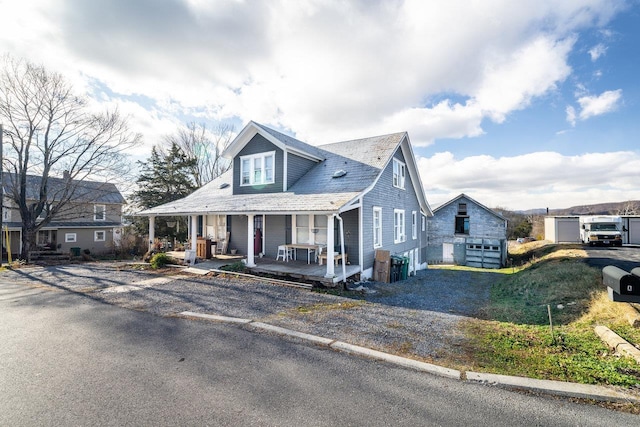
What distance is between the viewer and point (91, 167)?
20.5m

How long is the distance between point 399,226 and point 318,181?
5877 mm

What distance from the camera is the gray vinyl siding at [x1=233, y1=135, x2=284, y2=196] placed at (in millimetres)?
14352

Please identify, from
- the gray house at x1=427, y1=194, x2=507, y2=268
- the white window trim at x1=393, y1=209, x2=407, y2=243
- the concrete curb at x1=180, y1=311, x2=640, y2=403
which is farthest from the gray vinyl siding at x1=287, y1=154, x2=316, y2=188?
the gray house at x1=427, y1=194, x2=507, y2=268

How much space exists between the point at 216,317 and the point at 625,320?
8279mm

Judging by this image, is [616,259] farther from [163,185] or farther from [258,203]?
[163,185]

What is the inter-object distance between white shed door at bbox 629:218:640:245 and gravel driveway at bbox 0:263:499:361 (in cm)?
2264

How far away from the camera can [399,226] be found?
1672 centimetres

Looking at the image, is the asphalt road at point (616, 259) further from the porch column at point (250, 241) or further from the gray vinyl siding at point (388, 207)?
the porch column at point (250, 241)

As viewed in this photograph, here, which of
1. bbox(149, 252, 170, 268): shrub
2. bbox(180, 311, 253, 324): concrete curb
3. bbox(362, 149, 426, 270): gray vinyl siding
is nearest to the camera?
bbox(180, 311, 253, 324): concrete curb

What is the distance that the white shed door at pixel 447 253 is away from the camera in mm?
28234

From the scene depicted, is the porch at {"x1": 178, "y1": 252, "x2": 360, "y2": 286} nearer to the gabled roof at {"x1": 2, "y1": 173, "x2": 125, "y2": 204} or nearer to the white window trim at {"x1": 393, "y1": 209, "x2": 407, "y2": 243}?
the white window trim at {"x1": 393, "y1": 209, "x2": 407, "y2": 243}

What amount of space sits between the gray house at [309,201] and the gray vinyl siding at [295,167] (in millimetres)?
49

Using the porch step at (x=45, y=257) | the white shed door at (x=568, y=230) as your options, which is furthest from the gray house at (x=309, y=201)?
the white shed door at (x=568, y=230)

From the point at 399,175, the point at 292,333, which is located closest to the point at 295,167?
the point at 399,175
